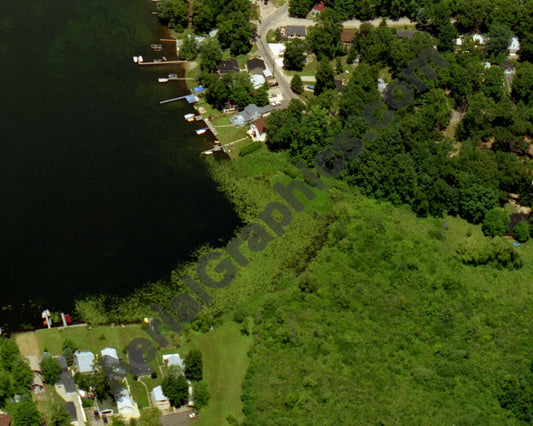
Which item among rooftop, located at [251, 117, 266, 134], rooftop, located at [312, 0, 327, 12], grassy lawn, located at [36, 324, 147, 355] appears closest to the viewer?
grassy lawn, located at [36, 324, 147, 355]

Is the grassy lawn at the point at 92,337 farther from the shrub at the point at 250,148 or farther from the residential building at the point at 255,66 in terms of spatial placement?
the residential building at the point at 255,66

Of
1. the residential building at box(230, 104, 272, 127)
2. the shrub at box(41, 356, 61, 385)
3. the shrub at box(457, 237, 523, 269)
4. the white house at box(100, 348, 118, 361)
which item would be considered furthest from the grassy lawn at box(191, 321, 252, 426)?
the residential building at box(230, 104, 272, 127)

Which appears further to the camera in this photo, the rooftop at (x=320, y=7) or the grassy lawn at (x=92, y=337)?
the rooftop at (x=320, y=7)

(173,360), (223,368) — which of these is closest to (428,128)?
(223,368)

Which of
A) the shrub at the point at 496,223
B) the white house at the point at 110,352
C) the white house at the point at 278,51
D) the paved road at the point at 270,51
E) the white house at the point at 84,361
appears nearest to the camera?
the white house at the point at 84,361

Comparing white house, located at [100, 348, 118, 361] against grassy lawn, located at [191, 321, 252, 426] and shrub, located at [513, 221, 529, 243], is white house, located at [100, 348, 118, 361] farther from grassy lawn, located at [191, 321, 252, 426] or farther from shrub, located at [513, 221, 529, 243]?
shrub, located at [513, 221, 529, 243]

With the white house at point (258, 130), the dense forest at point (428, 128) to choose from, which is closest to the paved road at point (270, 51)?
the dense forest at point (428, 128)
